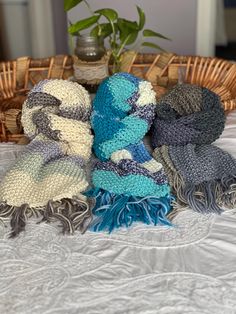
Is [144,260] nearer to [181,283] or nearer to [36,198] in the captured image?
[181,283]

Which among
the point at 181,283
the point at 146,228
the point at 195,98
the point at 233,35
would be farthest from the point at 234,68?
the point at 233,35

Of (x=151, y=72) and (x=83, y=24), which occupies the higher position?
(x=83, y=24)

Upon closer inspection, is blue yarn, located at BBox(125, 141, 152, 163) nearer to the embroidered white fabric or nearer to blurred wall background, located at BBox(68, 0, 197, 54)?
the embroidered white fabric

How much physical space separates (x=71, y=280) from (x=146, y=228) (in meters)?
0.14

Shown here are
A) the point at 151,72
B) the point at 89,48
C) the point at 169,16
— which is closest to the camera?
the point at 89,48

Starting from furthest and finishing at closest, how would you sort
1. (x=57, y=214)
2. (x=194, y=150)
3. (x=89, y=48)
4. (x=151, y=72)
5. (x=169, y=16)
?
1. (x=169, y=16)
2. (x=151, y=72)
3. (x=89, y=48)
4. (x=194, y=150)
5. (x=57, y=214)

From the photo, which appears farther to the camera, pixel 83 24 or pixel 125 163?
pixel 83 24

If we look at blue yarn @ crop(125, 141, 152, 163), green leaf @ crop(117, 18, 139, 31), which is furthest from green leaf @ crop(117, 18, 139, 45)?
blue yarn @ crop(125, 141, 152, 163)

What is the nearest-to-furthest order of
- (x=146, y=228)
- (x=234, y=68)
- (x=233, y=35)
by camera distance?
(x=146, y=228) → (x=234, y=68) → (x=233, y=35)

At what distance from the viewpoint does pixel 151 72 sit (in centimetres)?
125

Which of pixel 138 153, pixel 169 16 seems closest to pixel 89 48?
pixel 138 153

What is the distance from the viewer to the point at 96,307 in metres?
0.48

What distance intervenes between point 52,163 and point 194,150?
0.75 feet

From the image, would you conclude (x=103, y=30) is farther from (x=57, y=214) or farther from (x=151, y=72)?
(x=57, y=214)
